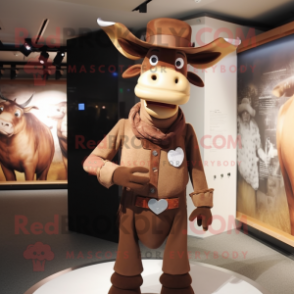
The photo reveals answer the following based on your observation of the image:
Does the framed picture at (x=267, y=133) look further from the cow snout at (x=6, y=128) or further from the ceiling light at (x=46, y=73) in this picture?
the cow snout at (x=6, y=128)

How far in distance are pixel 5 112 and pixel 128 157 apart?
5.13 m

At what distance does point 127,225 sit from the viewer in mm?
1729

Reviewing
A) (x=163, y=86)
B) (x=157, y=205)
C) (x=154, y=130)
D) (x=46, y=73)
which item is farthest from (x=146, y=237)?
(x=46, y=73)

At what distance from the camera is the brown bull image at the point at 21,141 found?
6008 mm

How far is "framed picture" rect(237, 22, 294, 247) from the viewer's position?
2.94 m

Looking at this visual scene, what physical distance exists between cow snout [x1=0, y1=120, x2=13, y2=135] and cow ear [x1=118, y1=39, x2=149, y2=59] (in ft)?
16.1

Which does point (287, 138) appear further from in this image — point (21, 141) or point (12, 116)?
point (12, 116)

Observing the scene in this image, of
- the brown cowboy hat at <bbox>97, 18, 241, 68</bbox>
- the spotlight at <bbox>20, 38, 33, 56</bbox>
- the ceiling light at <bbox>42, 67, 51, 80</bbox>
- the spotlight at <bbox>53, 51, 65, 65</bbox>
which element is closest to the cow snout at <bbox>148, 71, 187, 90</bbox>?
the brown cowboy hat at <bbox>97, 18, 241, 68</bbox>

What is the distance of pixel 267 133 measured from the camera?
3217mm

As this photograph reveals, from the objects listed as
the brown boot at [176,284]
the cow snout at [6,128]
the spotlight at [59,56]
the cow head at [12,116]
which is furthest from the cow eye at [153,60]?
the cow snout at [6,128]

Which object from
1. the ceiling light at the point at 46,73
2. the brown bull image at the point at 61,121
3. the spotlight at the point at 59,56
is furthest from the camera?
the brown bull image at the point at 61,121

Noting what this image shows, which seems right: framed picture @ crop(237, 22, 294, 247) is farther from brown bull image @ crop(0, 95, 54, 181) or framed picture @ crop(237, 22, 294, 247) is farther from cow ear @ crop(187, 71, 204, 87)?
brown bull image @ crop(0, 95, 54, 181)

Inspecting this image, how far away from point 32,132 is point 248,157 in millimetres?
4097

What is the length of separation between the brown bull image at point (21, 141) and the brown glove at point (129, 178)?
4821 mm
